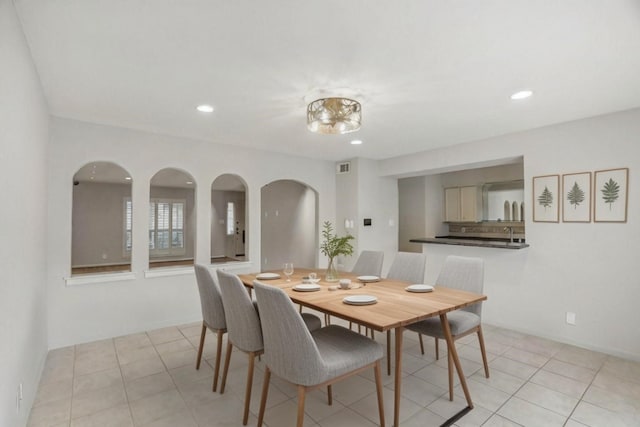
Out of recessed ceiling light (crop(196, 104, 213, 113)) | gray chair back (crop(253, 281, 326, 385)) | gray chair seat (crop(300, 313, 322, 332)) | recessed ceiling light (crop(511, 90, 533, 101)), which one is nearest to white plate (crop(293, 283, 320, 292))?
gray chair seat (crop(300, 313, 322, 332))

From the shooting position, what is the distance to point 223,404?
7.40 ft

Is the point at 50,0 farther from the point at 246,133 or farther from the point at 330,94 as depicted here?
the point at 246,133

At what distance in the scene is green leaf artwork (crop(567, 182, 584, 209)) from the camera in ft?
10.8

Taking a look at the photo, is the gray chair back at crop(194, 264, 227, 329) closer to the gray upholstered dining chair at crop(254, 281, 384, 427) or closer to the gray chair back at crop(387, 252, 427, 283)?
the gray upholstered dining chair at crop(254, 281, 384, 427)

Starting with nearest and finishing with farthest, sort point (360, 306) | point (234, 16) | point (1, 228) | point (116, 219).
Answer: point (1, 228)
point (234, 16)
point (360, 306)
point (116, 219)

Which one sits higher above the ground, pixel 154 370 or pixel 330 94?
pixel 330 94

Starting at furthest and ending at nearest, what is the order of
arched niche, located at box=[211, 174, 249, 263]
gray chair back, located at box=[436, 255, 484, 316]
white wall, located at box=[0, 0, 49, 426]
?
arched niche, located at box=[211, 174, 249, 263] → gray chair back, located at box=[436, 255, 484, 316] → white wall, located at box=[0, 0, 49, 426]

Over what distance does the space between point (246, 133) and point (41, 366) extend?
2857 millimetres

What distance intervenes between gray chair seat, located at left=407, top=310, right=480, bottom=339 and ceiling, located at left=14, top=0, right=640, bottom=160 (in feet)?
5.81

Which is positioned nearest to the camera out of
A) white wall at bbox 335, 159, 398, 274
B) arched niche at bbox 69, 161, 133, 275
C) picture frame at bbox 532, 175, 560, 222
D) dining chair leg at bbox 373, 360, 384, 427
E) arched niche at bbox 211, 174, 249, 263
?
dining chair leg at bbox 373, 360, 384, 427

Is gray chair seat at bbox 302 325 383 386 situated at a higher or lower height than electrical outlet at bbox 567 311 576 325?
higher

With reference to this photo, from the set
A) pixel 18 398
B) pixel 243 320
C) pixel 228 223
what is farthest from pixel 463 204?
pixel 228 223

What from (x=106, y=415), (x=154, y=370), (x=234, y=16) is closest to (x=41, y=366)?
(x=154, y=370)

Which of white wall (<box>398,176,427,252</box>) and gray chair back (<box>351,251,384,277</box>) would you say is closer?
gray chair back (<box>351,251,384,277</box>)
